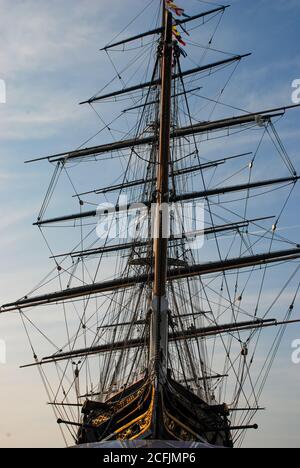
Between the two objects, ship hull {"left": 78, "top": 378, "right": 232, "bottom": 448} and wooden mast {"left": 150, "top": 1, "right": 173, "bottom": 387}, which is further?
wooden mast {"left": 150, "top": 1, "right": 173, "bottom": 387}

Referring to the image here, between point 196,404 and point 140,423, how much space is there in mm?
2966

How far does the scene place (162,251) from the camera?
723 inches

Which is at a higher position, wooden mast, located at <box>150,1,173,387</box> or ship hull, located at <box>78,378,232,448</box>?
wooden mast, located at <box>150,1,173,387</box>

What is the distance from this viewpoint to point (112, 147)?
97.7 ft

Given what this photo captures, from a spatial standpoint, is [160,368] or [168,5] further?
[168,5]

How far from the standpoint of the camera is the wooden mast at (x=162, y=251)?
17500 mm

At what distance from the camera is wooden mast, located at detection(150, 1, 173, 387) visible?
57.4 feet

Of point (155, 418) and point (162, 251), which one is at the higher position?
point (162, 251)

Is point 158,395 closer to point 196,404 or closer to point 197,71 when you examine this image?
point 196,404

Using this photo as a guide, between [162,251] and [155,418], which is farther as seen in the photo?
[162,251]
